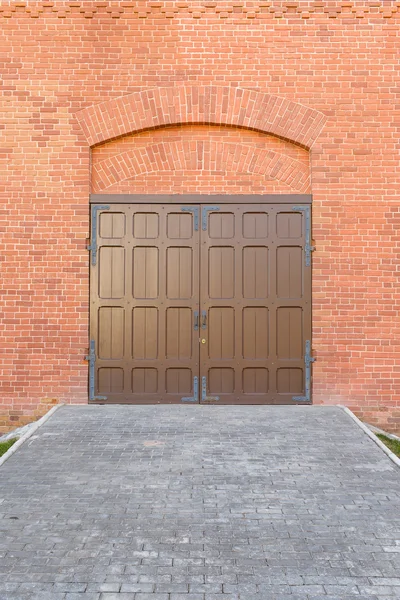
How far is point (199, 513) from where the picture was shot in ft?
13.1

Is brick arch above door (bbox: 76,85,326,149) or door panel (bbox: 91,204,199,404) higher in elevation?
brick arch above door (bbox: 76,85,326,149)

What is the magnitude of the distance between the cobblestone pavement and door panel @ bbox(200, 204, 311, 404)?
1.13 meters

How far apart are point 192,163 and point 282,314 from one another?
246 cm

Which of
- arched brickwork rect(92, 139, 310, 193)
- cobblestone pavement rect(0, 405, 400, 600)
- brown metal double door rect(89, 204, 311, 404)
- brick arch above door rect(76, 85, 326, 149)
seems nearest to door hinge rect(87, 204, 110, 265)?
brown metal double door rect(89, 204, 311, 404)

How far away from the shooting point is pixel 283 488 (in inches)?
176

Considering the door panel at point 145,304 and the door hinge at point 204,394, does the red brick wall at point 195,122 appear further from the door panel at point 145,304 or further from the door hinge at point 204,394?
the door hinge at point 204,394

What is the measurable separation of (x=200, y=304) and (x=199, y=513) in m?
3.81

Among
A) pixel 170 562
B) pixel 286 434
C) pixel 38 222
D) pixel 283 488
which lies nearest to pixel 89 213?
pixel 38 222

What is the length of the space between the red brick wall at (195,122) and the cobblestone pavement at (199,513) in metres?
1.40

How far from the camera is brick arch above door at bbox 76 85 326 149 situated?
7367 mm

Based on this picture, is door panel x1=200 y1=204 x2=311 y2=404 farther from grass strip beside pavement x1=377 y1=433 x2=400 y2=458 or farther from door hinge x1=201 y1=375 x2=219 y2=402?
grass strip beside pavement x1=377 y1=433 x2=400 y2=458

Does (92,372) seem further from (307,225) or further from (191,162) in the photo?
(307,225)

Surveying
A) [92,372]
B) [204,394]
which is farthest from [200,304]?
[92,372]

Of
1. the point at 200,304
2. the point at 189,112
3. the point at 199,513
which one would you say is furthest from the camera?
the point at 200,304
